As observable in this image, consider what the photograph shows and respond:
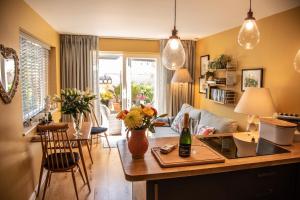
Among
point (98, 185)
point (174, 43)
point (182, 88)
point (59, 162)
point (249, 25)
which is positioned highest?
point (249, 25)

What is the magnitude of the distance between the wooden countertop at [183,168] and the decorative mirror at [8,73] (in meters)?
1.19

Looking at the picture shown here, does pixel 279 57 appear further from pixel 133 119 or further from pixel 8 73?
pixel 8 73

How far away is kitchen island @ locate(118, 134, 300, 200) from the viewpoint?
1418 millimetres

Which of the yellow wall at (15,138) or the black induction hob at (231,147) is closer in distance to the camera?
the black induction hob at (231,147)

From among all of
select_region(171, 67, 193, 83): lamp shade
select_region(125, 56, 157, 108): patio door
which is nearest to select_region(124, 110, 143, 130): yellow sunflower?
select_region(171, 67, 193, 83): lamp shade

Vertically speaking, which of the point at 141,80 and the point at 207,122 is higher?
the point at 141,80

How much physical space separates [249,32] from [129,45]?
11.6 feet

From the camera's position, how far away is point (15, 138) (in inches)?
87.5

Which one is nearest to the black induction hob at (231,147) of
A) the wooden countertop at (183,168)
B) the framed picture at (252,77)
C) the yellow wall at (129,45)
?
the wooden countertop at (183,168)

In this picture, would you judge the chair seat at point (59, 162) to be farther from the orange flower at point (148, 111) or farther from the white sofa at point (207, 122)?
the white sofa at point (207, 122)

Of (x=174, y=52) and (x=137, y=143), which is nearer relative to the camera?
(x=137, y=143)

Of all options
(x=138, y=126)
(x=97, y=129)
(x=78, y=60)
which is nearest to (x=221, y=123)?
(x=138, y=126)

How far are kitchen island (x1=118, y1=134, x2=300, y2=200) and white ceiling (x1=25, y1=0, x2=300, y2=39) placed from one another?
5.57ft

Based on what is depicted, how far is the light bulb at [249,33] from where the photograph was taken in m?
1.68
